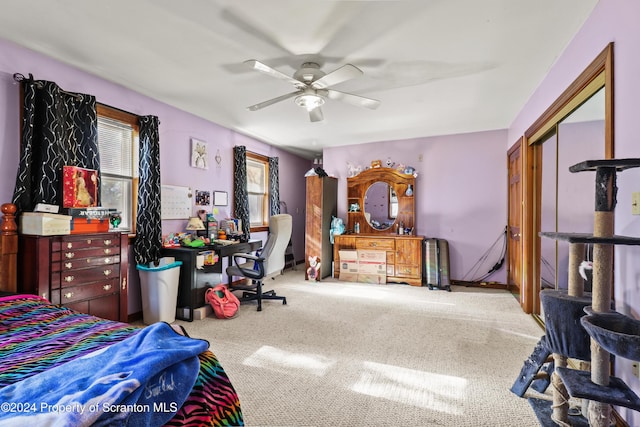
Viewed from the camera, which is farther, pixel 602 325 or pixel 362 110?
pixel 362 110

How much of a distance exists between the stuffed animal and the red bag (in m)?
2.06

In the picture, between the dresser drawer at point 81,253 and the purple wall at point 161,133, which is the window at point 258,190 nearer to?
the purple wall at point 161,133

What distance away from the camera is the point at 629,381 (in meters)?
1.62

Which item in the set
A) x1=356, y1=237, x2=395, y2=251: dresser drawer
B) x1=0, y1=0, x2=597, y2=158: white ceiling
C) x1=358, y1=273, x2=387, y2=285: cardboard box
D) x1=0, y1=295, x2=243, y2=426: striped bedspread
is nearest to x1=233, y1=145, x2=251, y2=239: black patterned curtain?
x1=0, y1=0, x2=597, y2=158: white ceiling

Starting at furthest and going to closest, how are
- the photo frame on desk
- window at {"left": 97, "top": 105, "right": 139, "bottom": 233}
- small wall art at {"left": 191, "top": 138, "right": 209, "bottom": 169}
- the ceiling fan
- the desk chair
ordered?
1. the photo frame on desk
2. small wall art at {"left": 191, "top": 138, "right": 209, "bottom": 169}
3. the desk chair
4. window at {"left": 97, "top": 105, "right": 139, "bottom": 233}
5. the ceiling fan

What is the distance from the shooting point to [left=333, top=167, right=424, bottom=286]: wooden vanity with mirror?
204 inches

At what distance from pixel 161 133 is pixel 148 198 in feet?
2.98

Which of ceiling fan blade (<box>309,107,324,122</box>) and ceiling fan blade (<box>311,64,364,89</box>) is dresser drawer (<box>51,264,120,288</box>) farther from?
ceiling fan blade (<box>311,64,364,89</box>)

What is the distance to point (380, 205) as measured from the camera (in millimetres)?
5734

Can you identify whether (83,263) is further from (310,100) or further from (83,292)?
(310,100)

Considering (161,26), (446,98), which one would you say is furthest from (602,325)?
(161,26)

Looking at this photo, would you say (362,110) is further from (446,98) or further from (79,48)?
(79,48)

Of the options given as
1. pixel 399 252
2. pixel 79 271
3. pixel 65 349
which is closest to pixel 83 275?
pixel 79 271

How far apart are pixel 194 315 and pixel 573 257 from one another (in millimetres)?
3436
